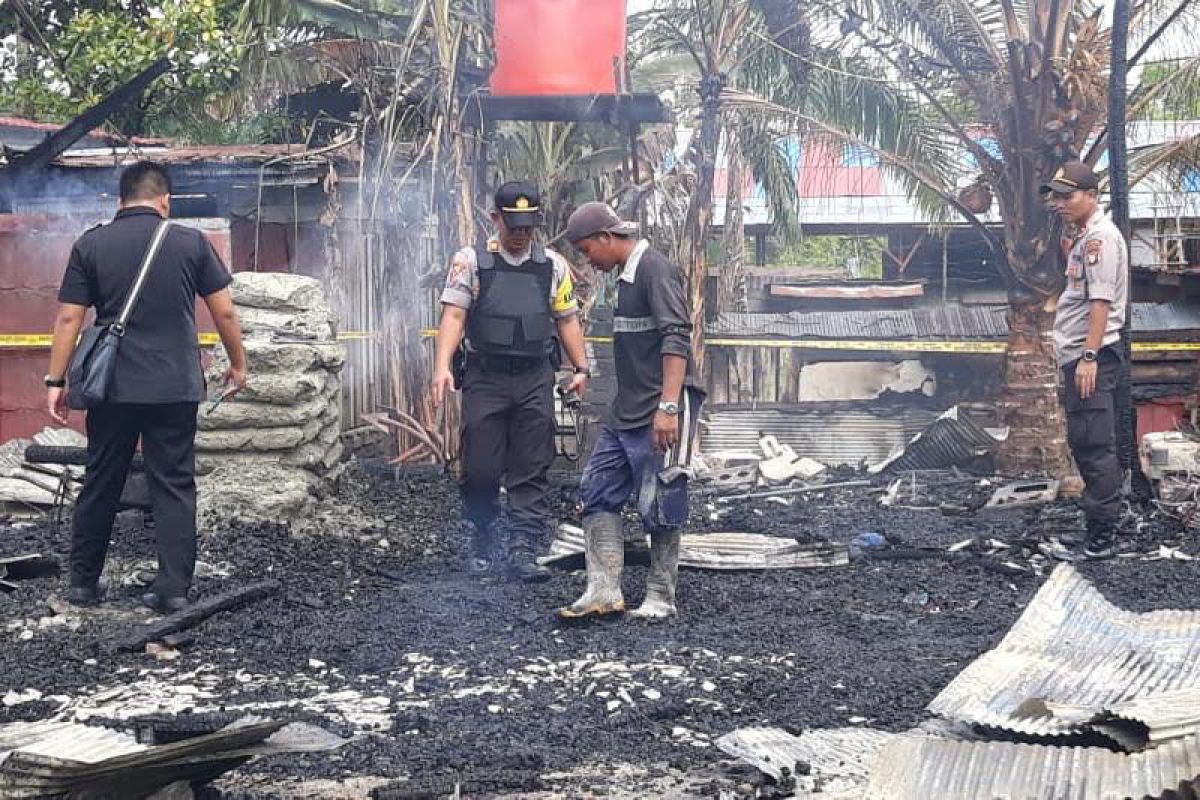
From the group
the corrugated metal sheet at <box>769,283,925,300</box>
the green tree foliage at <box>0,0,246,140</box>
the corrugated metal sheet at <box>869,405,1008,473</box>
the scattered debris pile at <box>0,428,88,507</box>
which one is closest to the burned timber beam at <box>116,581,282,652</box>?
the scattered debris pile at <box>0,428,88,507</box>

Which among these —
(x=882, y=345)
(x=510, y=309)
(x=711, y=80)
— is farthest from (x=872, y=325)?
(x=510, y=309)

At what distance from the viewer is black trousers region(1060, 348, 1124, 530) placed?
7.95 metres

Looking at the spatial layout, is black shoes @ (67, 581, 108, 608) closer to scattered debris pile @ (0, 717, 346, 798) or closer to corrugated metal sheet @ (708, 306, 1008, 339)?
scattered debris pile @ (0, 717, 346, 798)

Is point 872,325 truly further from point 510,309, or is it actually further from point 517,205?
point 517,205

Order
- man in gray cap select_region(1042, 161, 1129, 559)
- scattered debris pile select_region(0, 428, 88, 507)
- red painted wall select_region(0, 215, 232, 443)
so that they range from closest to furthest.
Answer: man in gray cap select_region(1042, 161, 1129, 559), scattered debris pile select_region(0, 428, 88, 507), red painted wall select_region(0, 215, 232, 443)

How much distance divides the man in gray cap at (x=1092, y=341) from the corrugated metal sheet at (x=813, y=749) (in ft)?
12.2

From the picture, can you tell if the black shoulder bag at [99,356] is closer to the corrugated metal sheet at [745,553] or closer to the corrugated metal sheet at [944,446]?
the corrugated metal sheet at [745,553]

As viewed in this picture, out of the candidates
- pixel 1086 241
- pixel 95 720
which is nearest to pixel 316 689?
pixel 95 720

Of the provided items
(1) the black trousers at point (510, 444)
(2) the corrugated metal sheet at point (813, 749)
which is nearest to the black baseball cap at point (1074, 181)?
(1) the black trousers at point (510, 444)

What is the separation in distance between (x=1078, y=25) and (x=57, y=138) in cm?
807

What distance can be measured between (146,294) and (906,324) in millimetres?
9978

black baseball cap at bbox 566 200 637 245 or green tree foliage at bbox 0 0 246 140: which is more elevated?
green tree foliage at bbox 0 0 246 140

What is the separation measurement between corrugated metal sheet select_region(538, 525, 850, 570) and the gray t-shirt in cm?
169

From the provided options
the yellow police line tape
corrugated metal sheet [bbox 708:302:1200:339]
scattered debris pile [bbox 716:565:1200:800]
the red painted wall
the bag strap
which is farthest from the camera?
corrugated metal sheet [bbox 708:302:1200:339]
